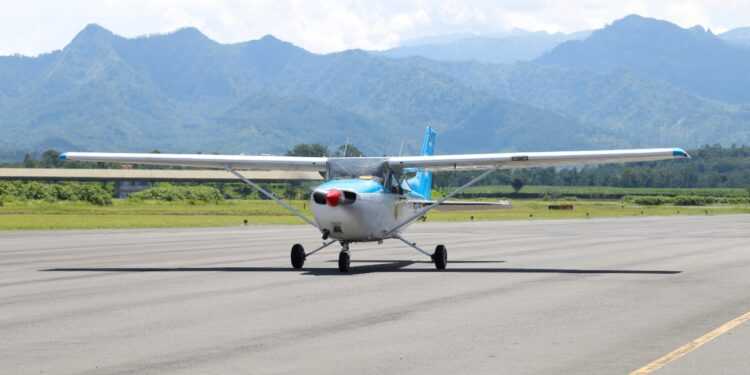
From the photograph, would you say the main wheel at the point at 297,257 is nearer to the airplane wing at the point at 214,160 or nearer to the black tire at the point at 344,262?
the black tire at the point at 344,262

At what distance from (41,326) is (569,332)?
615 centimetres

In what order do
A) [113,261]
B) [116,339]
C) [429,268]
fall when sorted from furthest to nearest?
[113,261], [429,268], [116,339]

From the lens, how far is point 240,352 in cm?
1139

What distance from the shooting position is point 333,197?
70.5 feet

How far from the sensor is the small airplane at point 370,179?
22000mm

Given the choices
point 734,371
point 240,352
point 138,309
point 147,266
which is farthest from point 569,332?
point 147,266

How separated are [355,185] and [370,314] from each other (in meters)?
7.68

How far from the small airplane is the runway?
2.85 ft

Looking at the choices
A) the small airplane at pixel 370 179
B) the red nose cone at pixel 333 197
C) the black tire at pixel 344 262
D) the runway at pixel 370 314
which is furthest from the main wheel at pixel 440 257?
the red nose cone at pixel 333 197

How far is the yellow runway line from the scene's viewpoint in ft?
33.8

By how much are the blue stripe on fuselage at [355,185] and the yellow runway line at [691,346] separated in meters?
9.01

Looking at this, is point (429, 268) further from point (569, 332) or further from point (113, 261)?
point (569, 332)

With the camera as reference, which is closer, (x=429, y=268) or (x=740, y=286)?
(x=740, y=286)

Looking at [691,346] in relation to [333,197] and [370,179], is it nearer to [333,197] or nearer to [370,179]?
[333,197]
